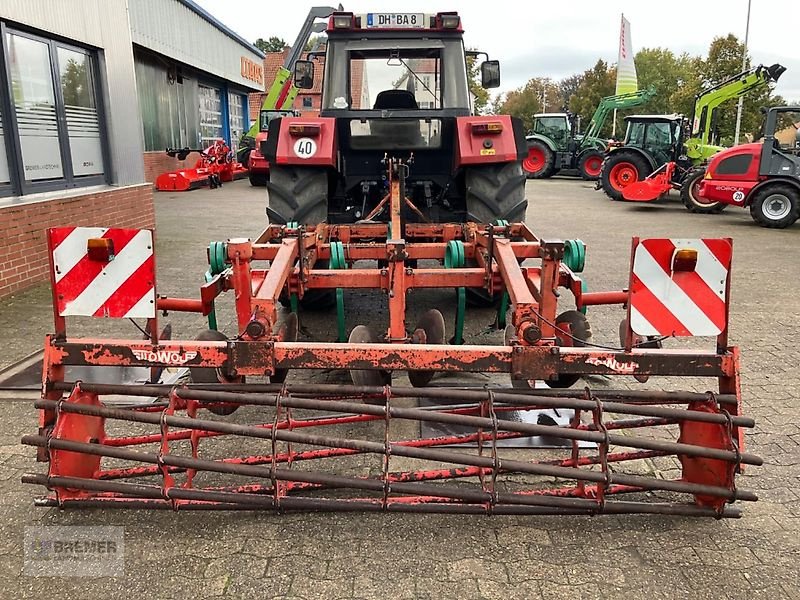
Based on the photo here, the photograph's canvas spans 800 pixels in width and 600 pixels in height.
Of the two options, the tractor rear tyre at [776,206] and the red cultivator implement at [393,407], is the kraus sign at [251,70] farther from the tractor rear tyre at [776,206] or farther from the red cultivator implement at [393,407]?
the red cultivator implement at [393,407]

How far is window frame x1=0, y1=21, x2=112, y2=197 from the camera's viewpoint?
20.3 ft

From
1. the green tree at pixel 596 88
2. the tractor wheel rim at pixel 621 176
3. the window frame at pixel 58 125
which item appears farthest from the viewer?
the green tree at pixel 596 88

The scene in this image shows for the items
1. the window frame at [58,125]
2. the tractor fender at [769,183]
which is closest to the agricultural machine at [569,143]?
the tractor fender at [769,183]

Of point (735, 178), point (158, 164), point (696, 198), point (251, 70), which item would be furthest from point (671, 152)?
point (251, 70)

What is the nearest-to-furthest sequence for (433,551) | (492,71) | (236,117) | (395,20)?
(433,551)
(395,20)
(492,71)
(236,117)

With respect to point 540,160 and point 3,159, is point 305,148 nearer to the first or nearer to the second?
point 3,159

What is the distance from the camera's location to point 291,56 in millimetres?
16047

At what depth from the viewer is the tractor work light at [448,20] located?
5414 millimetres

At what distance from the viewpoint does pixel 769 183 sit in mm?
11180

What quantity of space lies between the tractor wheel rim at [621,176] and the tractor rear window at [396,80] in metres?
11.6

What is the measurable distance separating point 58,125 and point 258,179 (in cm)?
1140

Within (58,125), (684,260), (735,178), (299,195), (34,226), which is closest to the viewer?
(684,260)

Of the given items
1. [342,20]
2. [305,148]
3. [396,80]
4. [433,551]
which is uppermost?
[342,20]

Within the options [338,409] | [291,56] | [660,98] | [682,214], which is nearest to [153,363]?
[338,409]
